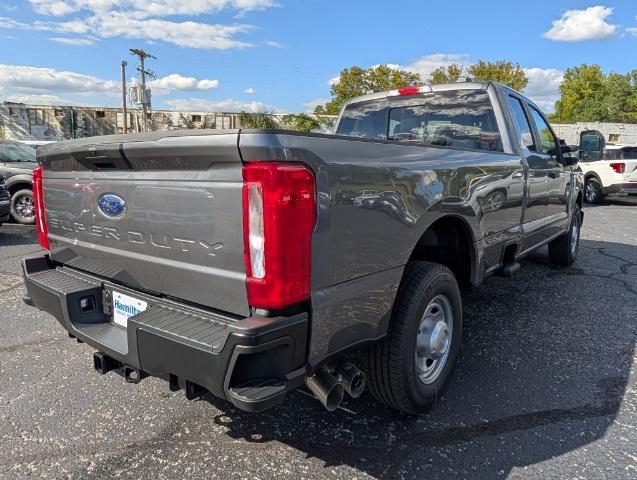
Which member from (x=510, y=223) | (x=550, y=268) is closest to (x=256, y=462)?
(x=510, y=223)

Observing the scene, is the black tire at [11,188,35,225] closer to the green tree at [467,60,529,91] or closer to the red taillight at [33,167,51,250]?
the red taillight at [33,167,51,250]

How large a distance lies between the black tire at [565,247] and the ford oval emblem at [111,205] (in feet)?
17.8

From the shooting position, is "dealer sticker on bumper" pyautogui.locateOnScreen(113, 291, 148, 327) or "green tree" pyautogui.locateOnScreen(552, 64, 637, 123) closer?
Result: "dealer sticker on bumper" pyautogui.locateOnScreen(113, 291, 148, 327)

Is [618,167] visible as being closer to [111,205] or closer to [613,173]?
[613,173]

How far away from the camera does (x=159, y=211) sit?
2.15 metres

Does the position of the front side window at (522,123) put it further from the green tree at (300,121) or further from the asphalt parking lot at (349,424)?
the green tree at (300,121)

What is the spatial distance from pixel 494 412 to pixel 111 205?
7.90 ft

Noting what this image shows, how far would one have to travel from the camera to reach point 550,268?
20.6ft

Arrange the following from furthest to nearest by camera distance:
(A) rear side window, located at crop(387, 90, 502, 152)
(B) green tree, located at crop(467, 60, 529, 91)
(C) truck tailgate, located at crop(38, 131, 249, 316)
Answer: (B) green tree, located at crop(467, 60, 529, 91), (A) rear side window, located at crop(387, 90, 502, 152), (C) truck tailgate, located at crop(38, 131, 249, 316)

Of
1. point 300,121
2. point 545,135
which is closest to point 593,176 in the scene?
point 545,135

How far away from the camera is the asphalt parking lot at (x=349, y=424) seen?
2377 mm

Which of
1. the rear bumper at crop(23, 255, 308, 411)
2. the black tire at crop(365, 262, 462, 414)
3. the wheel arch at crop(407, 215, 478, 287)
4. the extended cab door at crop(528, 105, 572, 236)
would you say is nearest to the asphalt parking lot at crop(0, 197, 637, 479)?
the black tire at crop(365, 262, 462, 414)

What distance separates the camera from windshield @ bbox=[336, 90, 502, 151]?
3996 mm

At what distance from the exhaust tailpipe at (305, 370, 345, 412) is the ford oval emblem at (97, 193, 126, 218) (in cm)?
120
